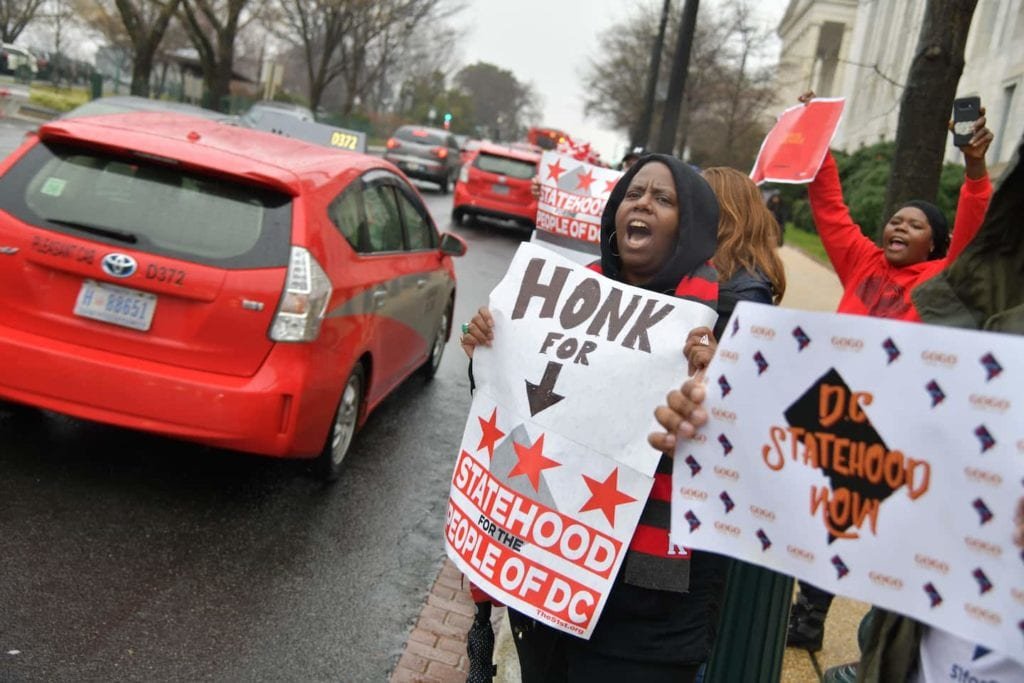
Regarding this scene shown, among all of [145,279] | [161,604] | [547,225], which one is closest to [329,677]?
[161,604]

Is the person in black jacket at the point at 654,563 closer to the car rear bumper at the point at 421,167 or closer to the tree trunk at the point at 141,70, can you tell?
the car rear bumper at the point at 421,167

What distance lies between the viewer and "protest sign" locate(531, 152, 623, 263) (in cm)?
758

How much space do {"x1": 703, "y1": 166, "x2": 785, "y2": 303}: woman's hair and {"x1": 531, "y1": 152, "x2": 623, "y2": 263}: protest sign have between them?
14.3 feet

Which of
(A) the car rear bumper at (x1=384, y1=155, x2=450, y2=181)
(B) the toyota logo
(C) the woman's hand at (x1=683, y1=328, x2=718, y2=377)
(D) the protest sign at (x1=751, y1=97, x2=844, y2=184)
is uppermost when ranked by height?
(D) the protest sign at (x1=751, y1=97, x2=844, y2=184)

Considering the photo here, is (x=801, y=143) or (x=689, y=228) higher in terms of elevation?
(x=801, y=143)

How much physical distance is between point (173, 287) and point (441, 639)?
1.93 meters

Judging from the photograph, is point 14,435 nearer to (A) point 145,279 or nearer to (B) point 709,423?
(A) point 145,279

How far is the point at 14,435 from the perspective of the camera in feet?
18.3

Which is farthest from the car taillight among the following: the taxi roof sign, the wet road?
the taxi roof sign

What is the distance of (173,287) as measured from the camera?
472 centimetres

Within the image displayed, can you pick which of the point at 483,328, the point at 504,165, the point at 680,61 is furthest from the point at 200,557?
the point at 504,165

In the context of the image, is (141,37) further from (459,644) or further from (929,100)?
(459,644)

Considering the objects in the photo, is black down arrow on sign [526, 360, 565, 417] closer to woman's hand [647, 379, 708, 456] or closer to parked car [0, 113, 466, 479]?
woman's hand [647, 379, 708, 456]

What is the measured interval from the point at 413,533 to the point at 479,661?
2.38 meters
